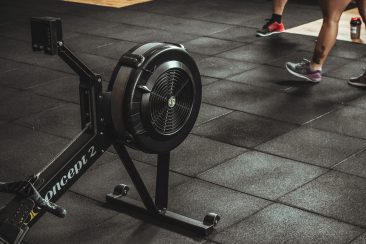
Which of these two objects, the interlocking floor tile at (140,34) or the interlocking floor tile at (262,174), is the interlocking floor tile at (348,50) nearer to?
the interlocking floor tile at (140,34)

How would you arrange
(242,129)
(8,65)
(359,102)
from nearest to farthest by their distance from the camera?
(242,129) < (359,102) < (8,65)

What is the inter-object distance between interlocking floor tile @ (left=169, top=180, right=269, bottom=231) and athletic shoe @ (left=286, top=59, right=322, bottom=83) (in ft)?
6.15

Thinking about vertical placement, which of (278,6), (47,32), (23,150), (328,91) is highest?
(47,32)

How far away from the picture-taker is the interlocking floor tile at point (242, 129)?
452 centimetres

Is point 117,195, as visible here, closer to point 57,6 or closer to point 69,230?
point 69,230

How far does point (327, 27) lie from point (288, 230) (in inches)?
90.1

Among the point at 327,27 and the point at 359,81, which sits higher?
the point at 327,27

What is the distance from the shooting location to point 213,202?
372cm

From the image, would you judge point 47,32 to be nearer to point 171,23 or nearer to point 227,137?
point 227,137

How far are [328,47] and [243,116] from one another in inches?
38.1

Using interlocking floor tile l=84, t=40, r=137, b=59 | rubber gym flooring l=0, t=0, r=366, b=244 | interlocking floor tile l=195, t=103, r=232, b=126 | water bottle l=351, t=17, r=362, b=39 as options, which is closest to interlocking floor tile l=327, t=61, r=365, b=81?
rubber gym flooring l=0, t=0, r=366, b=244

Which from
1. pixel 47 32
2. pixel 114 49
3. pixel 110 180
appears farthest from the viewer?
pixel 114 49

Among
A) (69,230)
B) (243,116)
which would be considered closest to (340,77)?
(243,116)

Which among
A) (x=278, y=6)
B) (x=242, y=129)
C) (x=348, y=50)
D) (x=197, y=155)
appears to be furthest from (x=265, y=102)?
(x=278, y=6)
